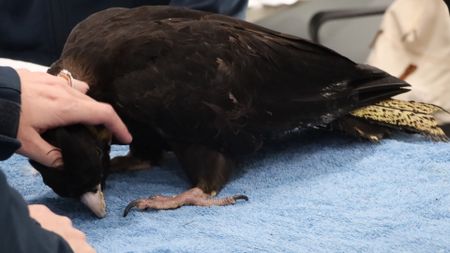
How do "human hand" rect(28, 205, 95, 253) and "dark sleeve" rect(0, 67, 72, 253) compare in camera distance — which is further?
"human hand" rect(28, 205, 95, 253)

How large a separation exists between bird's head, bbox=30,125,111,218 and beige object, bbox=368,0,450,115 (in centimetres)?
109

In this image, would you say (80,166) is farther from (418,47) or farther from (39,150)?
(418,47)

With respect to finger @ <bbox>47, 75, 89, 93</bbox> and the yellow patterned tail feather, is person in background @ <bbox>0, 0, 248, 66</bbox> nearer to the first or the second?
the yellow patterned tail feather

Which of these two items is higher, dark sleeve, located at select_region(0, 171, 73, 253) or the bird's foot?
dark sleeve, located at select_region(0, 171, 73, 253)

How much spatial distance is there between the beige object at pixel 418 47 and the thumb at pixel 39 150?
118cm

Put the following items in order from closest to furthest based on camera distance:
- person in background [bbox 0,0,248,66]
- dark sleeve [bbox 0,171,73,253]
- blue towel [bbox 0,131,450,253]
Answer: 1. dark sleeve [bbox 0,171,73,253]
2. blue towel [bbox 0,131,450,253]
3. person in background [bbox 0,0,248,66]

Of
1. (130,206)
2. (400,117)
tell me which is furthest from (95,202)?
(400,117)

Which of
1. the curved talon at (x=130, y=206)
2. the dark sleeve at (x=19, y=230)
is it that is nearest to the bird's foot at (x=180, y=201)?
the curved talon at (x=130, y=206)

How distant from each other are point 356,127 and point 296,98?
21 centimetres

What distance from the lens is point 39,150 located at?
1.25 metres

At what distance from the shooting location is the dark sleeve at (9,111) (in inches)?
34.5

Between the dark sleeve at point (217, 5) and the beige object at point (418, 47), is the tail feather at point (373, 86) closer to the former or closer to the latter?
the beige object at point (418, 47)

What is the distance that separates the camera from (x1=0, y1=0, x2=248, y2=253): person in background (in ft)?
2.38

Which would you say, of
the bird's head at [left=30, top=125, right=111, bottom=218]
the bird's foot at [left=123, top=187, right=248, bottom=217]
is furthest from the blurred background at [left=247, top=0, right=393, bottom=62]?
the bird's head at [left=30, top=125, right=111, bottom=218]
